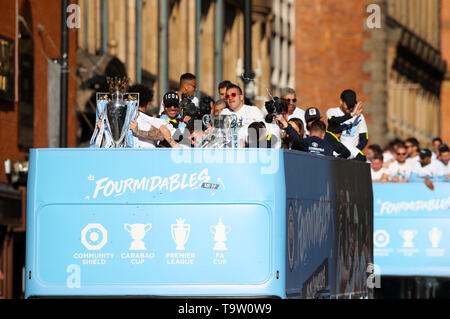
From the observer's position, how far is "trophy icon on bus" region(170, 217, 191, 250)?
1249cm

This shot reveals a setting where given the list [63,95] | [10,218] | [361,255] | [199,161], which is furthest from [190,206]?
[10,218]

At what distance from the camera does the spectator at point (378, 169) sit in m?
22.6

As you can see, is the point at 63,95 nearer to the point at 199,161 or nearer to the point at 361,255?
the point at 361,255

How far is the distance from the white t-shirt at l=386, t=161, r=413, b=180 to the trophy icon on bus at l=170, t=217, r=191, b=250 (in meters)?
11.4

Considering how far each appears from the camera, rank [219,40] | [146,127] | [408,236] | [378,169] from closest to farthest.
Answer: [146,127] → [408,236] → [378,169] → [219,40]

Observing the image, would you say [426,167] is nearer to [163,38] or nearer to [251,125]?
[251,125]

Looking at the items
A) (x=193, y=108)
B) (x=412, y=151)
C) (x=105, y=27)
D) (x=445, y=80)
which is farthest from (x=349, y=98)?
(x=445, y=80)

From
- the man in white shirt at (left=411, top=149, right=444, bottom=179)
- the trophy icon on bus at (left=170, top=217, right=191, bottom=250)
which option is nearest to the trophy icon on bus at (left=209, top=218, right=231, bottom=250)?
the trophy icon on bus at (left=170, top=217, right=191, bottom=250)

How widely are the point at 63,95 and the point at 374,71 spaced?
42.4m

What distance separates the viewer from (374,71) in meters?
64.4

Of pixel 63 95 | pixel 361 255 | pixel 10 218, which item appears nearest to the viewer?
pixel 361 255

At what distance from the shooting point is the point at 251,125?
13203 millimetres

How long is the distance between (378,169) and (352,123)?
719 centimetres

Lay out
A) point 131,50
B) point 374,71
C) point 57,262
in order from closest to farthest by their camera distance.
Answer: point 57,262
point 131,50
point 374,71
